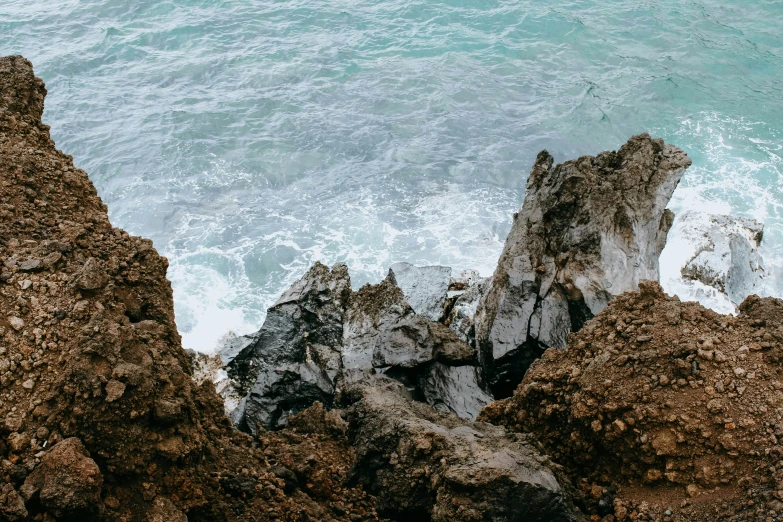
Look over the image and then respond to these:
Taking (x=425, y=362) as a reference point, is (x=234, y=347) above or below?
below

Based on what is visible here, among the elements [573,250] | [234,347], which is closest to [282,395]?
[234,347]

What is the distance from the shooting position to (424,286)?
560 inches

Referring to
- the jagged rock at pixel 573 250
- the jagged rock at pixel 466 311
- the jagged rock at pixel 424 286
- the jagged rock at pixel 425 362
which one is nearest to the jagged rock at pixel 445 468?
the jagged rock at pixel 425 362

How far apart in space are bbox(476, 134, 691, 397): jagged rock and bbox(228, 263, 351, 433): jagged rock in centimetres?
265

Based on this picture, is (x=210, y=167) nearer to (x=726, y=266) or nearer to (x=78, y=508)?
(x=726, y=266)

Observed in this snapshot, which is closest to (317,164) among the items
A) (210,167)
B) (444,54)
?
(210,167)

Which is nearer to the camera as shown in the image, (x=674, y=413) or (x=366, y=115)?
(x=674, y=413)

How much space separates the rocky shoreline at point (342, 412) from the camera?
16.4 ft

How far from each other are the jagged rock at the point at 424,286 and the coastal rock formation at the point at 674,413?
20.8 ft

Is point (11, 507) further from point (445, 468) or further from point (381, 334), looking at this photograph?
point (381, 334)

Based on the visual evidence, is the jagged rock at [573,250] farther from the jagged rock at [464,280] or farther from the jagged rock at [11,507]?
A: the jagged rock at [11,507]

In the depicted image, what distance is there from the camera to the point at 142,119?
25.2 meters

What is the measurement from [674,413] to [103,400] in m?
4.99

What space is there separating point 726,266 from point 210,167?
16551 mm
